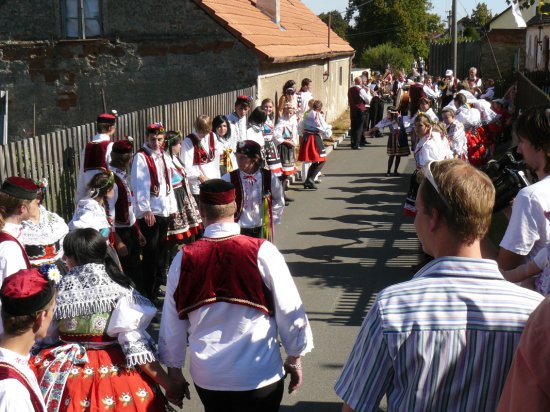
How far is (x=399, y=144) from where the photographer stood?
1592cm

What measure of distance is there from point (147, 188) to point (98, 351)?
12.8ft

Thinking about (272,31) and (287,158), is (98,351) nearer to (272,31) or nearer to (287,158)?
(287,158)

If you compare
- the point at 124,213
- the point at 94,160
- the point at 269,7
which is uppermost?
the point at 269,7

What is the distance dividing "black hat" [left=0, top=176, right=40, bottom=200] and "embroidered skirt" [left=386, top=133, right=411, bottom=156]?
11.8 metres

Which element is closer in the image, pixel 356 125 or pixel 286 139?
pixel 286 139

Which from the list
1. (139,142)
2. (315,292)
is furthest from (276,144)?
(315,292)

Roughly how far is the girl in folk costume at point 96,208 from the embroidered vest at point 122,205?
42 cm

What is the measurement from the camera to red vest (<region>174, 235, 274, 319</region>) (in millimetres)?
3635

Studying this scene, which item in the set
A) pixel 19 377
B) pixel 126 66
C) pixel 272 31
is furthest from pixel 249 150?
pixel 272 31

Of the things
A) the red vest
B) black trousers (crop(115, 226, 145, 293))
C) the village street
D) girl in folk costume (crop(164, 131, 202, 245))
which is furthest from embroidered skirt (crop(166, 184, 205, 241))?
the red vest

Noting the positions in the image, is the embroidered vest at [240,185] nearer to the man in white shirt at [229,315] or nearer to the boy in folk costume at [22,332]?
the man in white shirt at [229,315]

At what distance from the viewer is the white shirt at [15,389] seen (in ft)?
8.73

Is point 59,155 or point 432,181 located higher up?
point 432,181

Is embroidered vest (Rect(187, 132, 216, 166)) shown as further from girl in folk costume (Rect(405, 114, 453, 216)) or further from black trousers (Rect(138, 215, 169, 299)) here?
girl in folk costume (Rect(405, 114, 453, 216))
